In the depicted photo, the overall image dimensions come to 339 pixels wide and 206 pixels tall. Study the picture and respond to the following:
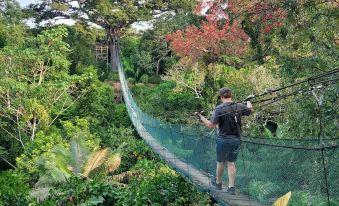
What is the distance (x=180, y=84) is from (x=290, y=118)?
A: 756 cm

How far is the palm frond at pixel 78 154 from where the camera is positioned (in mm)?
9000

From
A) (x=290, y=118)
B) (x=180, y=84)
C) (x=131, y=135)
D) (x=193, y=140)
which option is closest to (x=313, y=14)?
(x=290, y=118)

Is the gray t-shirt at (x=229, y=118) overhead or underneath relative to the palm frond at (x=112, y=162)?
overhead

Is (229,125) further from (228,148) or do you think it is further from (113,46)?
(113,46)

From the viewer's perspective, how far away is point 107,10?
56.5ft

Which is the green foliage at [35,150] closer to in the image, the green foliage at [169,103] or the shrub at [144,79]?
the green foliage at [169,103]

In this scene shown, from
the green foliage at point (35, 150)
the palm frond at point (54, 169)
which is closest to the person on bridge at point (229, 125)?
the palm frond at point (54, 169)

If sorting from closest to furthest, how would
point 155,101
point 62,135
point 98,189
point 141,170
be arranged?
point 98,189 → point 141,170 → point 62,135 → point 155,101

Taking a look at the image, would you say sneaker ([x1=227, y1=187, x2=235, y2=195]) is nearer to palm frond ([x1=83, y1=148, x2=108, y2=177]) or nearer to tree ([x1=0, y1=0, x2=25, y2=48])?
palm frond ([x1=83, y1=148, x2=108, y2=177])

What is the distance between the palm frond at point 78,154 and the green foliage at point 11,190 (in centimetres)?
470

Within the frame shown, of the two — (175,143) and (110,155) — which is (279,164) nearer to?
(175,143)

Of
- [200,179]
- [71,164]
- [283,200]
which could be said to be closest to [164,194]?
[200,179]

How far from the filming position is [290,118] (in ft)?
18.2

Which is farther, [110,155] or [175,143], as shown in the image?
[110,155]
